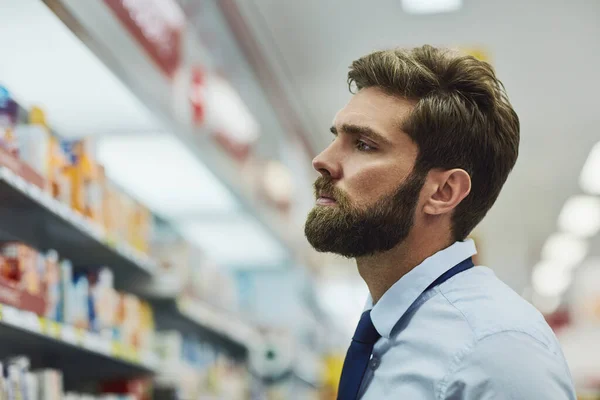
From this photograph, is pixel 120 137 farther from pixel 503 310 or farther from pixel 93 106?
pixel 503 310

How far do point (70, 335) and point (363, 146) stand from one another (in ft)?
4.55

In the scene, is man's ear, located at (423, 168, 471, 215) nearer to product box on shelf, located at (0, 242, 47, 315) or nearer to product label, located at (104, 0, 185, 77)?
product box on shelf, located at (0, 242, 47, 315)

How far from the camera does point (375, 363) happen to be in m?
2.00

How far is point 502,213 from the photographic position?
11992 mm

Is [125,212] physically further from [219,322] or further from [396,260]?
[396,260]

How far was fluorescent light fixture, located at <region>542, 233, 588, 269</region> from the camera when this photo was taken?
13413mm

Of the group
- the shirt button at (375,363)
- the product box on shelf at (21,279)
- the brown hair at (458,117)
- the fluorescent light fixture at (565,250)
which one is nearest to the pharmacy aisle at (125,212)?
the product box on shelf at (21,279)

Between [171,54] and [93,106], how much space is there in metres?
0.81

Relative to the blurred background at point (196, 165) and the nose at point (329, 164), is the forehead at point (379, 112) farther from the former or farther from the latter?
the blurred background at point (196, 165)

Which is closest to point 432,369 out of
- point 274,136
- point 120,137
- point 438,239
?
point 438,239

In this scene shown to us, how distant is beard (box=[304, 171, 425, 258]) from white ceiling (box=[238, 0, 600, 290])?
4.49 meters

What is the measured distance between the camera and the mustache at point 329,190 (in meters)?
2.14

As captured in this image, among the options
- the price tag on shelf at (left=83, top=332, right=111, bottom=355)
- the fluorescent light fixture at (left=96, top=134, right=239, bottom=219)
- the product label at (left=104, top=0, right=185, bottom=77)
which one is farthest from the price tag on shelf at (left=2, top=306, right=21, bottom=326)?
the fluorescent light fixture at (left=96, top=134, right=239, bottom=219)

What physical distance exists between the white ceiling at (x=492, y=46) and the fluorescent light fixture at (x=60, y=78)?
2840 mm
